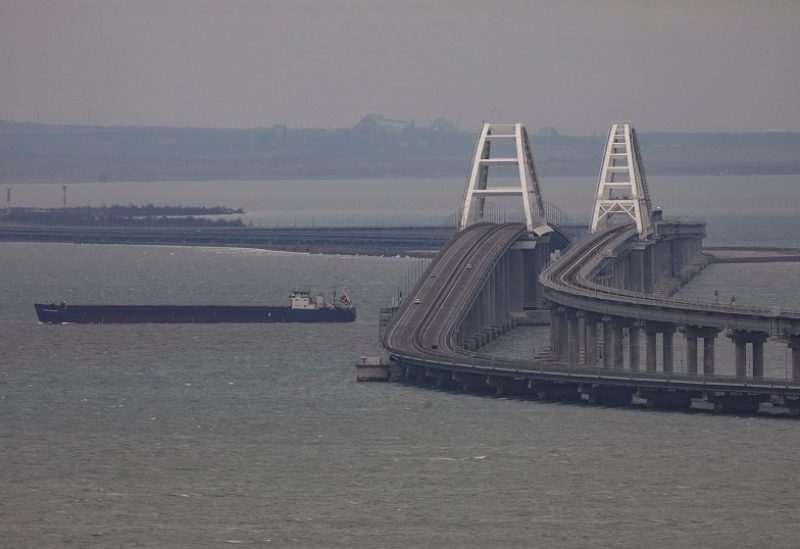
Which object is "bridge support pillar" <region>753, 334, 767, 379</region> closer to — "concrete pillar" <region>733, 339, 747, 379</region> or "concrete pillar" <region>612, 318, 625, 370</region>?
"concrete pillar" <region>733, 339, 747, 379</region>

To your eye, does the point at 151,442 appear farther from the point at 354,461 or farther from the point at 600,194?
the point at 600,194

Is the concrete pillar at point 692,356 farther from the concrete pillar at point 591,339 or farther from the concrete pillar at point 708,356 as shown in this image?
the concrete pillar at point 591,339

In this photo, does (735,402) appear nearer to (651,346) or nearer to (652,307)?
(651,346)

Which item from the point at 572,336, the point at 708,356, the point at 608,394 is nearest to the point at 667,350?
the point at 708,356

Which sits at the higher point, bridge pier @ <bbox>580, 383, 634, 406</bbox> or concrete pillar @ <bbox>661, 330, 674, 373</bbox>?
concrete pillar @ <bbox>661, 330, 674, 373</bbox>

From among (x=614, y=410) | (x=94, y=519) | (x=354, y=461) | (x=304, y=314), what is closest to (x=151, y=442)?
(x=354, y=461)

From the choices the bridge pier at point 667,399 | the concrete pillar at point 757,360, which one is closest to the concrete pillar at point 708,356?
the concrete pillar at point 757,360

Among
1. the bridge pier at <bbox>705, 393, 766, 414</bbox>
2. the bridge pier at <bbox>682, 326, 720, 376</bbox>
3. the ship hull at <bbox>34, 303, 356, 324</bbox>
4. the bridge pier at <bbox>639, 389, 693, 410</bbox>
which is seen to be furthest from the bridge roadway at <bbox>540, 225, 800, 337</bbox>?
the ship hull at <bbox>34, 303, 356, 324</bbox>
